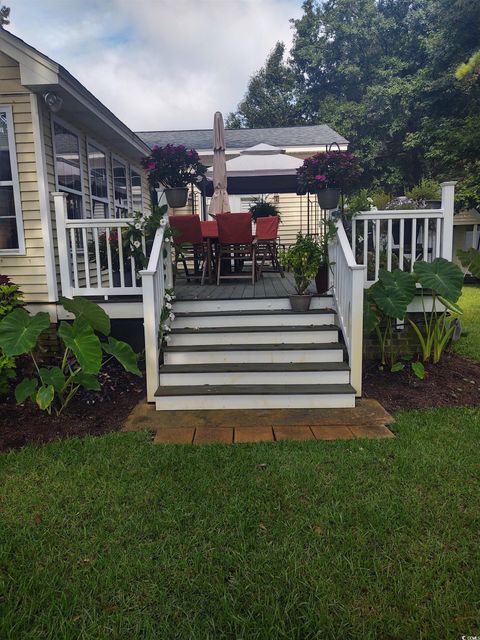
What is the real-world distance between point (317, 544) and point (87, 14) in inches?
509

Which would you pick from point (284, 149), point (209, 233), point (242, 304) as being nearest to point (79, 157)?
point (209, 233)

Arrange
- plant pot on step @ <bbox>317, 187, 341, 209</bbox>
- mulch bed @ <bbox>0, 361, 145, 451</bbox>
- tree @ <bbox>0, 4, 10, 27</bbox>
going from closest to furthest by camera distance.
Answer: mulch bed @ <bbox>0, 361, 145, 451</bbox> < plant pot on step @ <bbox>317, 187, 341, 209</bbox> < tree @ <bbox>0, 4, 10, 27</bbox>

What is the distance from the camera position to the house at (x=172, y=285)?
3.87 metres

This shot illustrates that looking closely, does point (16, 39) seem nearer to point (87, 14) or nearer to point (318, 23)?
point (87, 14)

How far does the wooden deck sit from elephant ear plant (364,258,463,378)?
957mm

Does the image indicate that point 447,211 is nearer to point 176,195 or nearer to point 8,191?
point 176,195

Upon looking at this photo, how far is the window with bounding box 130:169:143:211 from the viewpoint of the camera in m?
9.32

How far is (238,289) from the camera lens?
18.0ft

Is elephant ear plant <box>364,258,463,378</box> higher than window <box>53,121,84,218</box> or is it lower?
lower

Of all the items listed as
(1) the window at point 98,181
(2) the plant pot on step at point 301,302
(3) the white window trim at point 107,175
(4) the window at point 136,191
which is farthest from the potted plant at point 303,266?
(4) the window at point 136,191

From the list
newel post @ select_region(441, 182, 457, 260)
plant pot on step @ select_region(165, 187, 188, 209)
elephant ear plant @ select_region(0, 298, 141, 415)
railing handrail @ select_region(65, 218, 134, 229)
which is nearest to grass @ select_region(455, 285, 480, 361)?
newel post @ select_region(441, 182, 457, 260)

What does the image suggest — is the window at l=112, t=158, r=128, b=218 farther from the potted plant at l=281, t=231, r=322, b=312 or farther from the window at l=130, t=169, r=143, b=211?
the potted plant at l=281, t=231, r=322, b=312

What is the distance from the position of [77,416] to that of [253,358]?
1607mm

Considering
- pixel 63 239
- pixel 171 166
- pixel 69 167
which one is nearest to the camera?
pixel 63 239
